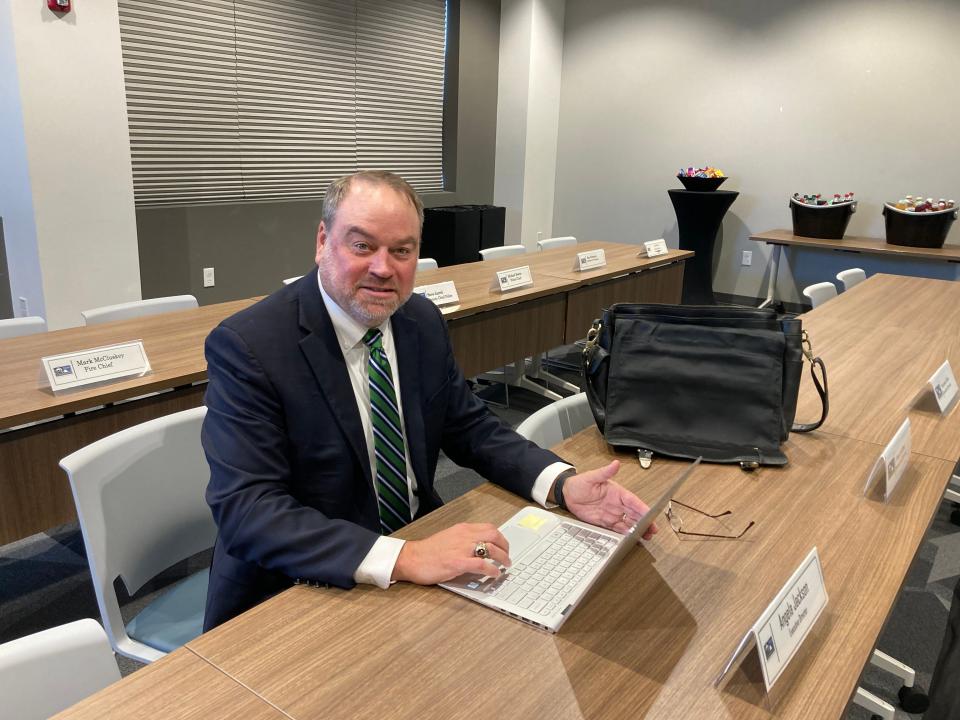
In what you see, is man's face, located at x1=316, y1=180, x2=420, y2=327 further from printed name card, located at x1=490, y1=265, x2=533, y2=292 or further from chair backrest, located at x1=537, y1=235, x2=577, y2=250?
chair backrest, located at x1=537, y1=235, x2=577, y2=250

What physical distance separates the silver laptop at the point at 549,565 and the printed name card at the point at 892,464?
21.2 inches

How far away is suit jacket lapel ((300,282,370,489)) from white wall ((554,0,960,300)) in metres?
5.23

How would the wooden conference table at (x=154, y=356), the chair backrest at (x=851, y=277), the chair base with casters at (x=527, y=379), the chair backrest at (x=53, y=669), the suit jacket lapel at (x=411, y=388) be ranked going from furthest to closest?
the chair base with casters at (x=527, y=379)
the chair backrest at (x=851, y=277)
the wooden conference table at (x=154, y=356)
the suit jacket lapel at (x=411, y=388)
the chair backrest at (x=53, y=669)

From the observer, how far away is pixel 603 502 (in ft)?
4.17

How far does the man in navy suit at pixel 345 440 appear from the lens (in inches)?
43.0

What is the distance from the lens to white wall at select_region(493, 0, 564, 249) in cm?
679

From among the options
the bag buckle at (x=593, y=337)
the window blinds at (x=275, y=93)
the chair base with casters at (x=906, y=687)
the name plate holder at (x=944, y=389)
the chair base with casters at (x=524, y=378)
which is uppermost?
the window blinds at (x=275, y=93)

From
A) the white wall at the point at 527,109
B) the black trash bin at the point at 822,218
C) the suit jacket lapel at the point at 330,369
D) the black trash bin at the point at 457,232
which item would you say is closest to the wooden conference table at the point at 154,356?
the suit jacket lapel at the point at 330,369

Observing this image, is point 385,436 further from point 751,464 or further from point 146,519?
point 751,464

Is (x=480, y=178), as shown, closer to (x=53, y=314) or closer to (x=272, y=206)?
(x=272, y=206)

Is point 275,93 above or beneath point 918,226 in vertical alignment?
above

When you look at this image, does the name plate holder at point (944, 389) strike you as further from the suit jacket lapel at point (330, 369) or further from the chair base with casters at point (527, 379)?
the chair base with casters at point (527, 379)

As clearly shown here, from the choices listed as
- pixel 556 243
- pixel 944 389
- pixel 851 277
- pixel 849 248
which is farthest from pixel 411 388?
pixel 849 248

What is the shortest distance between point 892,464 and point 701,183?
4987 millimetres
